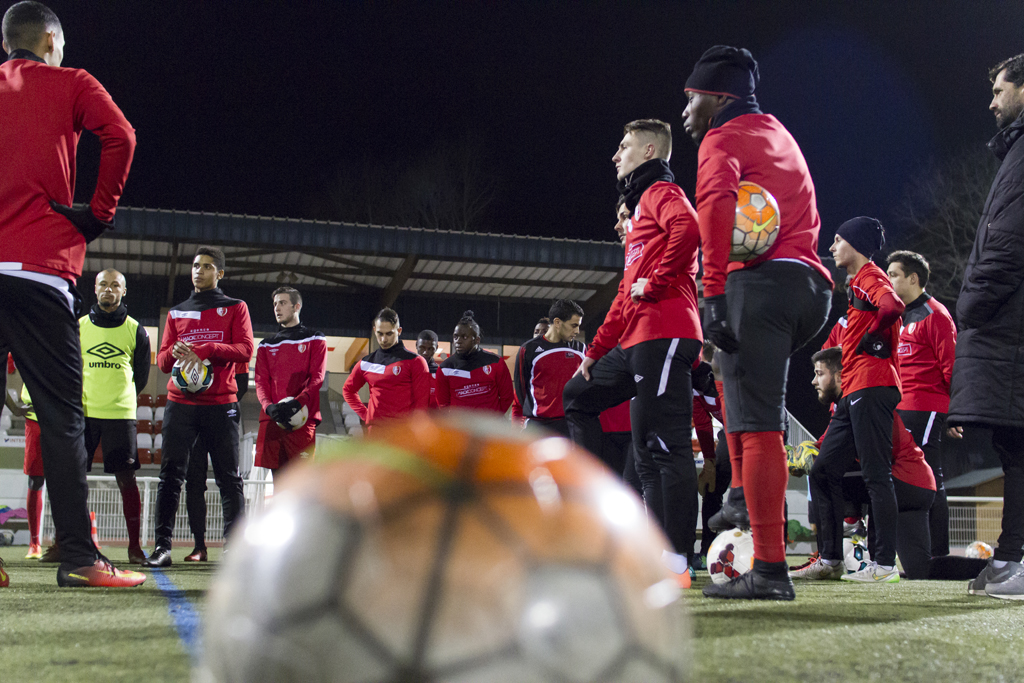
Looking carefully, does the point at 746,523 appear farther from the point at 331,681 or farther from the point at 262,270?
the point at 262,270

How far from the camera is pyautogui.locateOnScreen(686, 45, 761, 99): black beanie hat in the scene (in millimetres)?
3568

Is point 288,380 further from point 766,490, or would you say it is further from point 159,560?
point 766,490

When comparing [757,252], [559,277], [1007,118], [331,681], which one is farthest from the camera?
[559,277]

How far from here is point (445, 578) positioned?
898mm

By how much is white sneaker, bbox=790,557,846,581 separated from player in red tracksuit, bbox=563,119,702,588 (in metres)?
1.69

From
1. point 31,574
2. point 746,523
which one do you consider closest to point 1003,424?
point 746,523

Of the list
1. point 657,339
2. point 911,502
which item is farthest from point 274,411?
point 911,502

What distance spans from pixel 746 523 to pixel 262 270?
2118 centimetres

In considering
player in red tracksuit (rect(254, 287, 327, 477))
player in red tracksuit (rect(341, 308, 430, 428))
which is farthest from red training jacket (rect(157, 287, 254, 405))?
player in red tracksuit (rect(341, 308, 430, 428))

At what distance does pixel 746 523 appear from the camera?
4164 millimetres

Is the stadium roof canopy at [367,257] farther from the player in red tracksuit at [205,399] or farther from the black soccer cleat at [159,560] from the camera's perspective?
the black soccer cleat at [159,560]

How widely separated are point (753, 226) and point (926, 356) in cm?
371

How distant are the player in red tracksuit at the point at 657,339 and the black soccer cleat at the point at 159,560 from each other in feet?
10.0

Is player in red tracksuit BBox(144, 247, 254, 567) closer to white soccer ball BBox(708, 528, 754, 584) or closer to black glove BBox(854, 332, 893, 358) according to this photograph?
white soccer ball BBox(708, 528, 754, 584)
